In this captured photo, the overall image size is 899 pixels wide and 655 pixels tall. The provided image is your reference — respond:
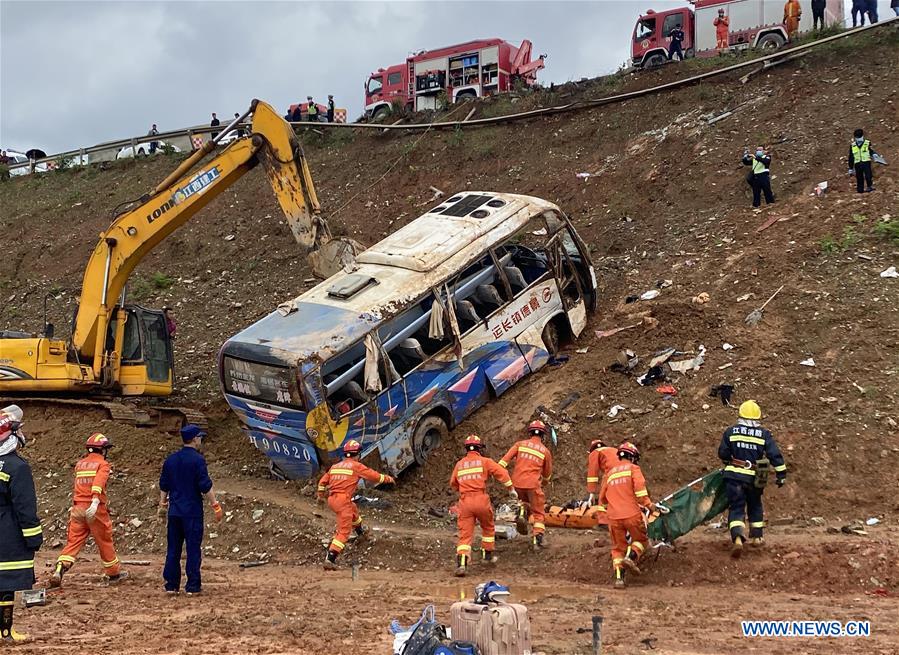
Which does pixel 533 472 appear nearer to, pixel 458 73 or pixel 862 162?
pixel 862 162

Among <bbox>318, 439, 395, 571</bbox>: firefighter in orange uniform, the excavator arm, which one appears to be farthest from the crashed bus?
<bbox>318, 439, 395, 571</bbox>: firefighter in orange uniform

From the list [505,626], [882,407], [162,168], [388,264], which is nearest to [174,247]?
[162,168]

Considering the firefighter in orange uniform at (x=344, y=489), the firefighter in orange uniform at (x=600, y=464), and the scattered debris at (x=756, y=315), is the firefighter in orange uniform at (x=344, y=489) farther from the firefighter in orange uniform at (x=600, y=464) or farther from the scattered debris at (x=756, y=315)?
the scattered debris at (x=756, y=315)

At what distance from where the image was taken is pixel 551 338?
49.1 feet

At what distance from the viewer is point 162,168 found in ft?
101

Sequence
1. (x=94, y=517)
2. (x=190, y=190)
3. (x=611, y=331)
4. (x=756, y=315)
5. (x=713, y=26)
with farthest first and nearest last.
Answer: (x=713, y=26), (x=611, y=331), (x=190, y=190), (x=756, y=315), (x=94, y=517)

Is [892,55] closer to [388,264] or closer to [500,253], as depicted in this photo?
[500,253]

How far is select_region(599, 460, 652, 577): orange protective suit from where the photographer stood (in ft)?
29.9

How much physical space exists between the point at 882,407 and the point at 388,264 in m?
6.74

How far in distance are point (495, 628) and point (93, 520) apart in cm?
515

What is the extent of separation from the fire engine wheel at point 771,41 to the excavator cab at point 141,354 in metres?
18.1

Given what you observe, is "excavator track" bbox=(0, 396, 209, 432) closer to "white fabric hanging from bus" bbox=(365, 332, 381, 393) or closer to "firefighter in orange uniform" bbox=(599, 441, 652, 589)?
"white fabric hanging from bus" bbox=(365, 332, 381, 393)

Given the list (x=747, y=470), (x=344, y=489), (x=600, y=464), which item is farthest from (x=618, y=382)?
(x=344, y=489)

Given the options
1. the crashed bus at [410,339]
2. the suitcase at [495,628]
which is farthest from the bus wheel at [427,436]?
the suitcase at [495,628]
